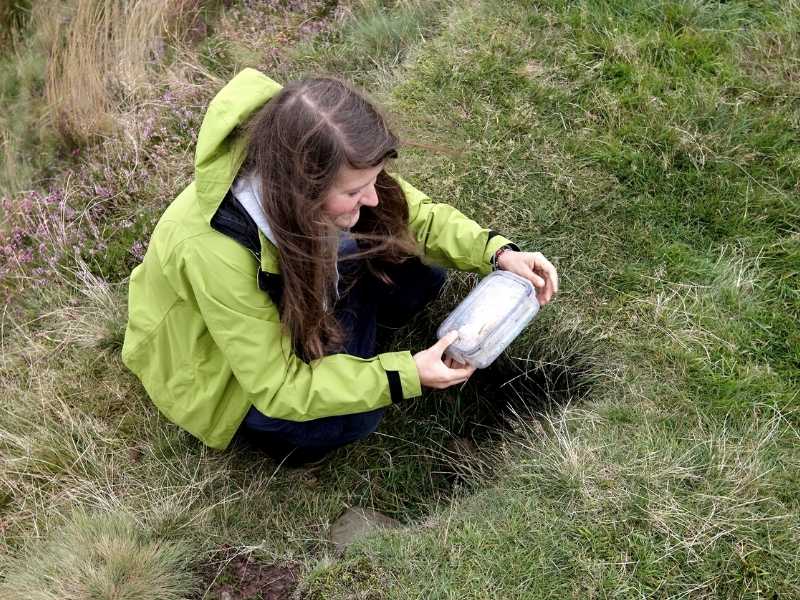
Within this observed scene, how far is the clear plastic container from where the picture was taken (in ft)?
7.57

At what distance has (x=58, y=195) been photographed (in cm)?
404

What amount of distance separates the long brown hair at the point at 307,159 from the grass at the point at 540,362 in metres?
0.97

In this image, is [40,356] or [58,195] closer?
[40,356]

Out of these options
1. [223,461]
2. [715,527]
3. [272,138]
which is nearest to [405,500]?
[223,461]

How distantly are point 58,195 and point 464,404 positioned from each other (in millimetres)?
2704

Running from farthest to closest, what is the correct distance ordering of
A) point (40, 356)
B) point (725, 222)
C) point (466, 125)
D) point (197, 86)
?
point (197, 86) → point (466, 125) → point (40, 356) → point (725, 222)

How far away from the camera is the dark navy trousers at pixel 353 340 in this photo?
2.56 m

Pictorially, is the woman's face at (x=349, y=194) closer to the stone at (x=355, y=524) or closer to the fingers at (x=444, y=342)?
the fingers at (x=444, y=342)

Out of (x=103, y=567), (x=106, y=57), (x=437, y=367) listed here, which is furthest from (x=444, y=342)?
(x=106, y=57)

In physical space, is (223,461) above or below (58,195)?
below

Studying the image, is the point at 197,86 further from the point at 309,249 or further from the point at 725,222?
the point at 725,222

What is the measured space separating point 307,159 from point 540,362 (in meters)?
1.43

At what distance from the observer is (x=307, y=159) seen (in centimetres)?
196

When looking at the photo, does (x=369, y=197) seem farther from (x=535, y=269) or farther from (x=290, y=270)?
(x=535, y=269)
